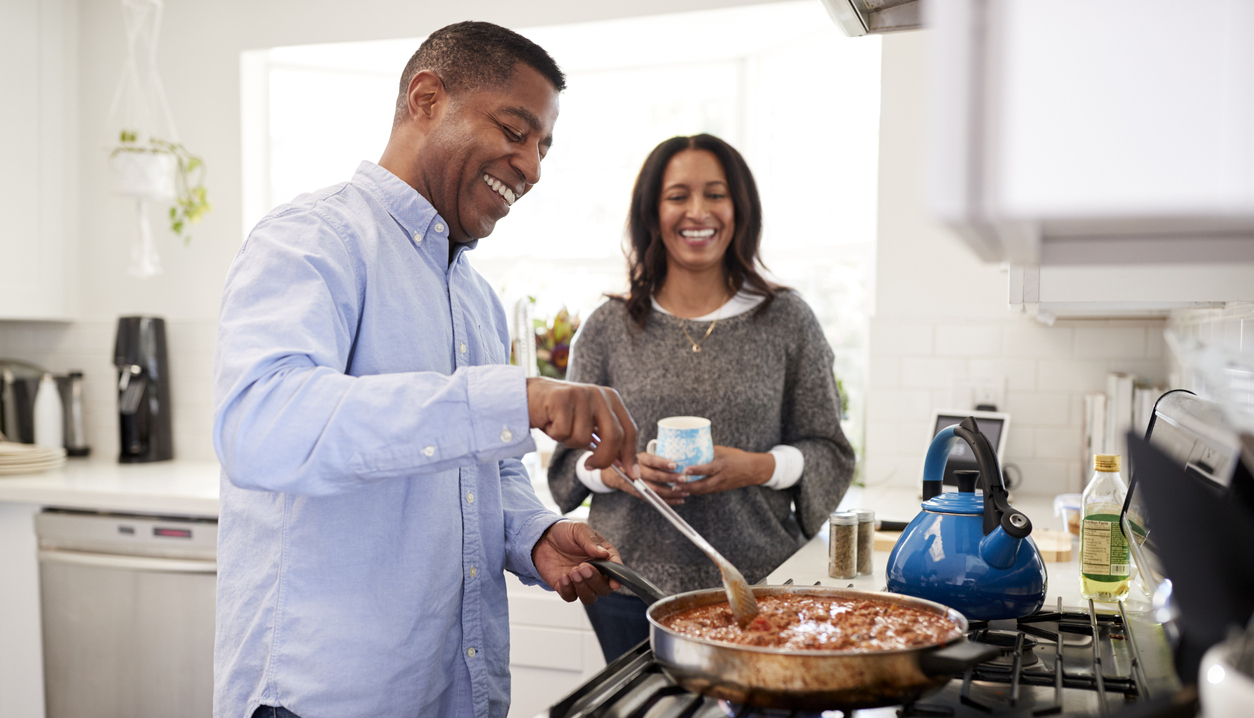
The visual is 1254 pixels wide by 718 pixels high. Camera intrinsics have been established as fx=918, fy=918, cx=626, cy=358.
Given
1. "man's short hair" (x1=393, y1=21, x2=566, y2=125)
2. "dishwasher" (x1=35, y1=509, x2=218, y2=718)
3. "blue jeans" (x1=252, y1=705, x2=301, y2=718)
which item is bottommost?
"dishwasher" (x1=35, y1=509, x2=218, y2=718)

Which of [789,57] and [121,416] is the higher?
[789,57]

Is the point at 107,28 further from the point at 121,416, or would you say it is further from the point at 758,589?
the point at 758,589

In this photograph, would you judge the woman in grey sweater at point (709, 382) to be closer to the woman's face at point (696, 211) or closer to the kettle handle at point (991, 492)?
the woman's face at point (696, 211)

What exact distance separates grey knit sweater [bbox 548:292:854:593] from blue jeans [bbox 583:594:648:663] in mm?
77

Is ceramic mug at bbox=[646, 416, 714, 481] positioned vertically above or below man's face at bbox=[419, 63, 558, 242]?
below

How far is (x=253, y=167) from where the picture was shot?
11.4ft

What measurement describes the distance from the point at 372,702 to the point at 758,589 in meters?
0.50

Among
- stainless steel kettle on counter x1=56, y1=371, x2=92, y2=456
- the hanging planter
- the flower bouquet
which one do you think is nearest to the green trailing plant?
the hanging planter

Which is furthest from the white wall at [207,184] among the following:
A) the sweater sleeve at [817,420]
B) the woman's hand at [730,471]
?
the woman's hand at [730,471]

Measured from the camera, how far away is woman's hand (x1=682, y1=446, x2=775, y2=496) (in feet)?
5.84

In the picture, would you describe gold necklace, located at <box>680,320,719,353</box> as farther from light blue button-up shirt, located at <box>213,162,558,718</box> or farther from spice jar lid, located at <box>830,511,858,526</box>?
light blue button-up shirt, located at <box>213,162,558,718</box>

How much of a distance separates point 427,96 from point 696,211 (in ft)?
2.89

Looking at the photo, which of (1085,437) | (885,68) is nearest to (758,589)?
(1085,437)

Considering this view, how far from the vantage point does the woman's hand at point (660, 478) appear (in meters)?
1.74
